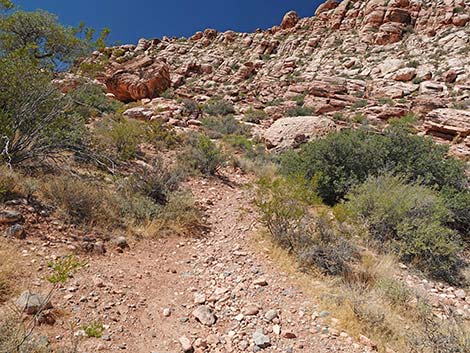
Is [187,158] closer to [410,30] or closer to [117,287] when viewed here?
Answer: [117,287]

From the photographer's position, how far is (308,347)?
2.25 meters

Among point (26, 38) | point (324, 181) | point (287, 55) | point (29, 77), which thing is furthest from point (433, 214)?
point (287, 55)

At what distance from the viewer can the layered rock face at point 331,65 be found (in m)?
15.6

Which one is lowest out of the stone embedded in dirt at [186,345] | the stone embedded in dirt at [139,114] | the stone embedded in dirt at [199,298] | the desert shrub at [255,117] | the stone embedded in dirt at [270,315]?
the stone embedded in dirt at [270,315]

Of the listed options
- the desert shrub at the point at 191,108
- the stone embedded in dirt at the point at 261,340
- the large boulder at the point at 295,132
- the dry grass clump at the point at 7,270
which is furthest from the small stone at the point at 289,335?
the desert shrub at the point at 191,108

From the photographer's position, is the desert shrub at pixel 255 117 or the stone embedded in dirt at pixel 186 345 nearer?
the stone embedded in dirt at pixel 186 345

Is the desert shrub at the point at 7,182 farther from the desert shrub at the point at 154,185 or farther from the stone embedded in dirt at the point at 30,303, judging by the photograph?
the stone embedded in dirt at the point at 30,303

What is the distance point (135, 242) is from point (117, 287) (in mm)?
981

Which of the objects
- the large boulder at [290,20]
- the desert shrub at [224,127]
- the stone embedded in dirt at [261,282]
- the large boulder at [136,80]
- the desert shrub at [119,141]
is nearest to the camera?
the stone embedded in dirt at [261,282]

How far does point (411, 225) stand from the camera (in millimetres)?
4098

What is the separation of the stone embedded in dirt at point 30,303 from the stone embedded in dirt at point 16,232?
1.05 meters

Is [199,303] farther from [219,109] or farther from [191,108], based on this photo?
[219,109]

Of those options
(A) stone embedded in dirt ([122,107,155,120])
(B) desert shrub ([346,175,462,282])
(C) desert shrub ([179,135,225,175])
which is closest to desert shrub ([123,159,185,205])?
(C) desert shrub ([179,135,225,175])

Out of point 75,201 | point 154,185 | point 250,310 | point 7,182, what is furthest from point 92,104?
point 250,310
